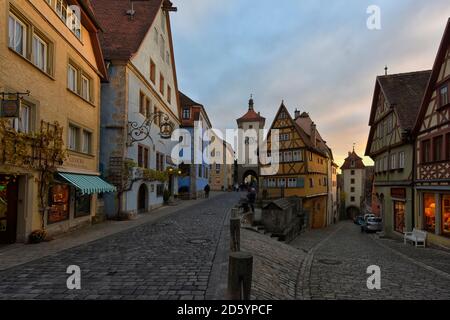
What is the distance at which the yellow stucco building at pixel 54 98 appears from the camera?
9.72 m

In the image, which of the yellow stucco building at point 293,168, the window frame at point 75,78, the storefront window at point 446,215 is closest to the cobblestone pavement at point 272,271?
the storefront window at point 446,215

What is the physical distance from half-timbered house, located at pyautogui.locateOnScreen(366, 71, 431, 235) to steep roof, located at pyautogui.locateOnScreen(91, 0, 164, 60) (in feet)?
54.3

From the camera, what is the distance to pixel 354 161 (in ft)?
222

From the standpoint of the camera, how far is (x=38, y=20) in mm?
10695

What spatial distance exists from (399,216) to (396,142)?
4.84m

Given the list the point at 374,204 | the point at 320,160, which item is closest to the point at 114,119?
the point at 320,160

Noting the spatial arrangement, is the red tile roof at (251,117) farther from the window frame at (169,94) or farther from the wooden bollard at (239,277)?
the wooden bollard at (239,277)

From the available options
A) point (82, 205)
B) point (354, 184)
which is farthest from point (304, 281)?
point (354, 184)

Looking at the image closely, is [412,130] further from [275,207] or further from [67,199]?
[67,199]

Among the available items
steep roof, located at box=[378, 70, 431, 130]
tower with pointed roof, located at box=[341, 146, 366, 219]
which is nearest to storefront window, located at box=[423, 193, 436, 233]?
steep roof, located at box=[378, 70, 431, 130]

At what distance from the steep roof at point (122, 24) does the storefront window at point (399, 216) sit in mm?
18809

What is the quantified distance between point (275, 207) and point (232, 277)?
12.8m

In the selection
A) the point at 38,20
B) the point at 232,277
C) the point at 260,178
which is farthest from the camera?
the point at 260,178
